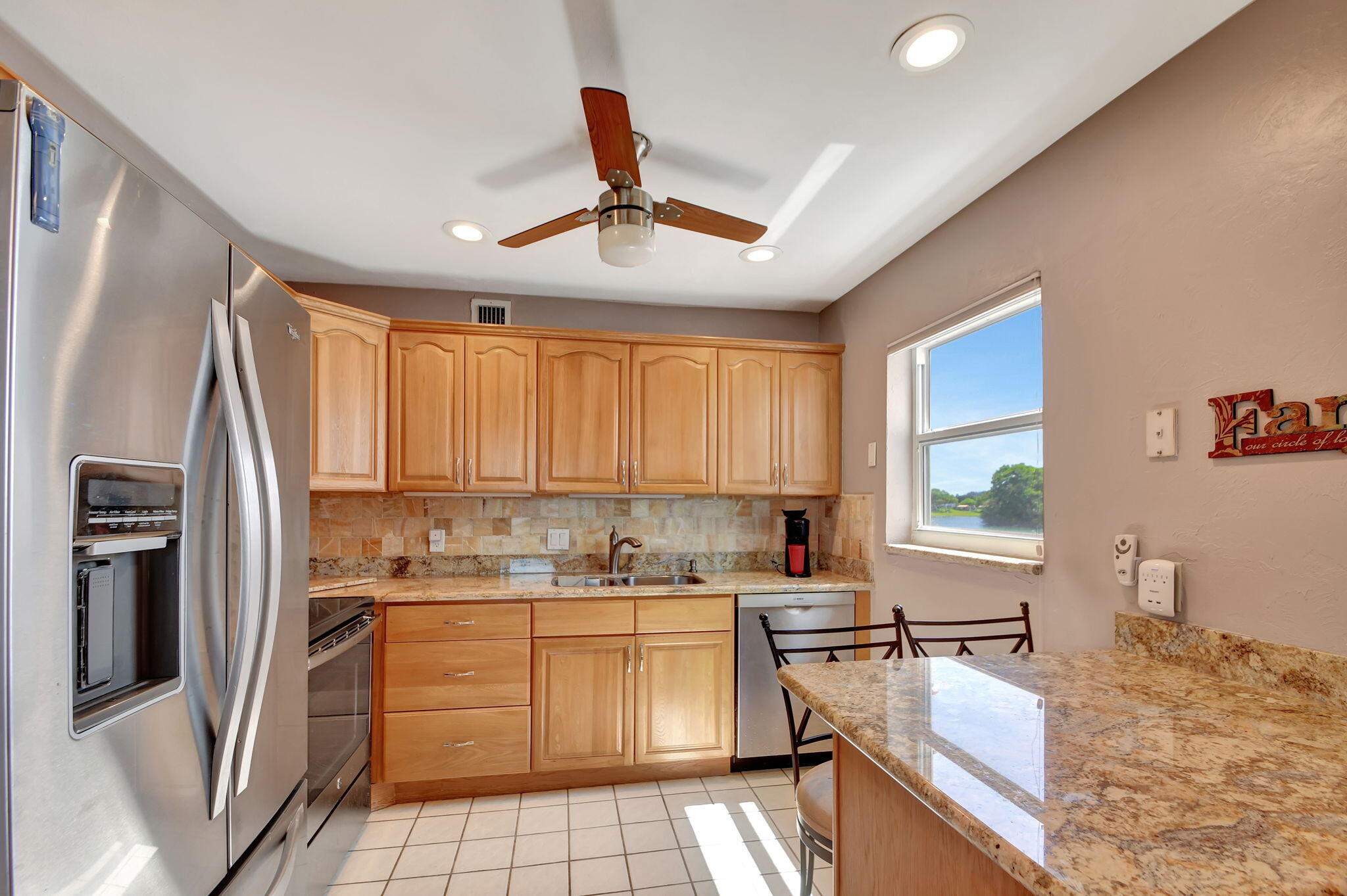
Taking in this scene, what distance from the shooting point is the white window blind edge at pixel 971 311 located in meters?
2.00

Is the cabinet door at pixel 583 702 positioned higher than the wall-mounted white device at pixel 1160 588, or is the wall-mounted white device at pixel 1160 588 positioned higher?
the wall-mounted white device at pixel 1160 588

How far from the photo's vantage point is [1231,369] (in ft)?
4.50

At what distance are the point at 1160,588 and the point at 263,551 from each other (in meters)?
1.93

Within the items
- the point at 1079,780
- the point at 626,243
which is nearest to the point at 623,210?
Result: the point at 626,243

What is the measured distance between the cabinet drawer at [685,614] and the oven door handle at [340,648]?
1.10 metres

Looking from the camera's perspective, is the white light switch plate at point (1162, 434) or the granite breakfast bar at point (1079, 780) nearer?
the granite breakfast bar at point (1079, 780)

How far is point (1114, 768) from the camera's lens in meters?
0.86

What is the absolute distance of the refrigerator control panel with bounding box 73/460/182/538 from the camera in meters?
0.77

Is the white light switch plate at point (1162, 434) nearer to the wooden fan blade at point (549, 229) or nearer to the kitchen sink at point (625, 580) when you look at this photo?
the wooden fan blade at point (549, 229)

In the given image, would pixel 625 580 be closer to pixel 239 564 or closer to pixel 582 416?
pixel 582 416

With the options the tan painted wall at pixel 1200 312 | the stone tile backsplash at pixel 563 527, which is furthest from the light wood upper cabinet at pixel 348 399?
the tan painted wall at pixel 1200 312

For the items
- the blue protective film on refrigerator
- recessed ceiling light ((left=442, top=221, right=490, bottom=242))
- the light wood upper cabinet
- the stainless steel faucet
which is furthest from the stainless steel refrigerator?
the stainless steel faucet

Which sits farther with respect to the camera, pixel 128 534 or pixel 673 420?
pixel 673 420

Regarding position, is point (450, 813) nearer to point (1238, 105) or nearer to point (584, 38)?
point (584, 38)
